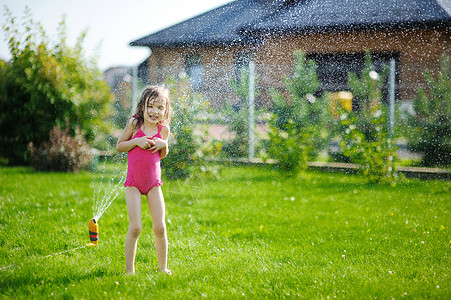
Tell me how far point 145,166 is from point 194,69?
85.8 inches

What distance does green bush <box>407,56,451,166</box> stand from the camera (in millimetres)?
6371

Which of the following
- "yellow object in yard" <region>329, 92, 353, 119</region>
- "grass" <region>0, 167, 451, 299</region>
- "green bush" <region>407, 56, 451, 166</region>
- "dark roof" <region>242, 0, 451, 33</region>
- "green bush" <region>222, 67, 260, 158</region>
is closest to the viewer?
"grass" <region>0, 167, 451, 299</region>

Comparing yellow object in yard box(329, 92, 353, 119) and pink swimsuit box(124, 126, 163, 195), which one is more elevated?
yellow object in yard box(329, 92, 353, 119)

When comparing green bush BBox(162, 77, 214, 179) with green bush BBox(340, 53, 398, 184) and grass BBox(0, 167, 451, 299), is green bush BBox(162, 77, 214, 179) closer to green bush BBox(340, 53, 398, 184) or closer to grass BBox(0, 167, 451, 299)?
grass BBox(0, 167, 451, 299)

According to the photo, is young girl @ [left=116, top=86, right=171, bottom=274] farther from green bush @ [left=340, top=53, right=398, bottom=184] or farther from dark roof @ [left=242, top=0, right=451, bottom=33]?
green bush @ [left=340, top=53, right=398, bottom=184]

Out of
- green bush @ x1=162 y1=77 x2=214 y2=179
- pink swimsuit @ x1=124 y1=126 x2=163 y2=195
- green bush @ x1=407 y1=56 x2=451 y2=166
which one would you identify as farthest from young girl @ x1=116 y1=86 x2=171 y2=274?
green bush @ x1=407 y1=56 x2=451 y2=166

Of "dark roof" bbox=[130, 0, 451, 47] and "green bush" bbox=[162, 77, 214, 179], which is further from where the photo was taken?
"green bush" bbox=[162, 77, 214, 179]

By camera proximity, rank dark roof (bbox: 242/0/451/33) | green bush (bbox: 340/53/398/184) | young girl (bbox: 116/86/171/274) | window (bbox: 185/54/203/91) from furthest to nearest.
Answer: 1. green bush (bbox: 340/53/398/184)
2. window (bbox: 185/54/203/91)
3. dark roof (bbox: 242/0/451/33)
4. young girl (bbox: 116/86/171/274)

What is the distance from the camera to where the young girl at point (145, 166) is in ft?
8.28

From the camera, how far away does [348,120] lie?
612cm

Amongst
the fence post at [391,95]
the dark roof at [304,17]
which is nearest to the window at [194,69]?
the dark roof at [304,17]

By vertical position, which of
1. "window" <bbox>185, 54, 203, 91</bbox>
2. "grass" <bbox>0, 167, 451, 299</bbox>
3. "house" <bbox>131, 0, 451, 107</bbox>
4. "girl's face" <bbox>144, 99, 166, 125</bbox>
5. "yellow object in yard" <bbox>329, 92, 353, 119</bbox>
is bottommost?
"grass" <bbox>0, 167, 451, 299</bbox>

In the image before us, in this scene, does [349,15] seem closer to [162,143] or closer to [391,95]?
[391,95]

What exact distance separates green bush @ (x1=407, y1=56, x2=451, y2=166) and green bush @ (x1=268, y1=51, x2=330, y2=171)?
1338 mm
